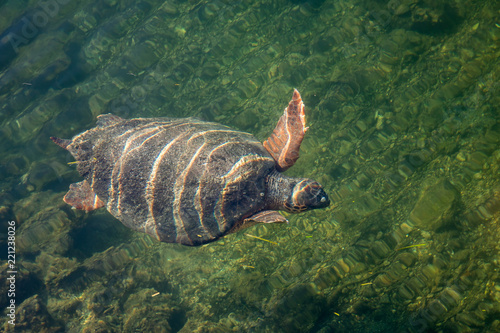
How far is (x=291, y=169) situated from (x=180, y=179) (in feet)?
7.66

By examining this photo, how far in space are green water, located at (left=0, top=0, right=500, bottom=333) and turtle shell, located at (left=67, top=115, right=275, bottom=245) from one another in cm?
136

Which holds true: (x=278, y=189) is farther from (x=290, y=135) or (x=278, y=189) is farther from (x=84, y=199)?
(x=84, y=199)

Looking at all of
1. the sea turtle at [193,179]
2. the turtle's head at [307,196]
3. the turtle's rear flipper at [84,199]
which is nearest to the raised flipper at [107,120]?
the sea turtle at [193,179]

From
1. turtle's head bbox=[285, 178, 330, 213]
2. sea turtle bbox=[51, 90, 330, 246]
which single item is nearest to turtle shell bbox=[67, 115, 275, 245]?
sea turtle bbox=[51, 90, 330, 246]

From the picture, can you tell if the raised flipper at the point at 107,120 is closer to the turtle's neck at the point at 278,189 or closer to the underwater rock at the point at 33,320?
the turtle's neck at the point at 278,189

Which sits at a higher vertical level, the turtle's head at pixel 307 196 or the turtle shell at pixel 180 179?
the turtle shell at pixel 180 179

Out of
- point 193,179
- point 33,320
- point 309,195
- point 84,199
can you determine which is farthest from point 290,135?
point 33,320

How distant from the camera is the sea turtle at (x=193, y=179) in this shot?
3.47 m

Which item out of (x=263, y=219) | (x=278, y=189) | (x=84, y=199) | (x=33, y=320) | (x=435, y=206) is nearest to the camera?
(x=263, y=219)

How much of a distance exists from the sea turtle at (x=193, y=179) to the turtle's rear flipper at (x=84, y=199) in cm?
35

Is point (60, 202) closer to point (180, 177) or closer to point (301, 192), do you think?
point (180, 177)

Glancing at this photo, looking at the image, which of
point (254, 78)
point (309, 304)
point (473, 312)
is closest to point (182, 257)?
point (309, 304)

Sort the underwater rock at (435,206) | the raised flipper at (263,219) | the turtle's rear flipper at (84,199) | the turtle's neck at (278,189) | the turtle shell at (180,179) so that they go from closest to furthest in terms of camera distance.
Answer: the raised flipper at (263,219) → the turtle shell at (180,179) → the turtle's neck at (278,189) → the underwater rock at (435,206) → the turtle's rear flipper at (84,199)

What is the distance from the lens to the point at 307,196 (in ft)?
11.7
